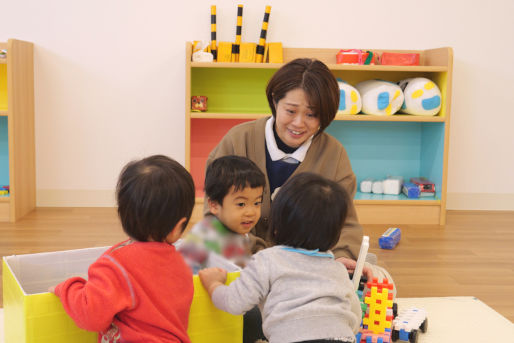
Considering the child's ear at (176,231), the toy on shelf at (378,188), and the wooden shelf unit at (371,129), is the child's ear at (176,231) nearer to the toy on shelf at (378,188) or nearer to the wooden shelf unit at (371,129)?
the wooden shelf unit at (371,129)

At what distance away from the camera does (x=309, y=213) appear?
1.14 meters

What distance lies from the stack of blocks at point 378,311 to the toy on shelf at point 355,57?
184 centimetres

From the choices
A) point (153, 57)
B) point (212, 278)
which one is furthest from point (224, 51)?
point (212, 278)

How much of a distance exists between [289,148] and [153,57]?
1.77 metres

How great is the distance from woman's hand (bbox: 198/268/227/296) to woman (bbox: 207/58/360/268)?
0.95 feet

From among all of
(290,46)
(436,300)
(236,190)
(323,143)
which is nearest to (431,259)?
(436,300)

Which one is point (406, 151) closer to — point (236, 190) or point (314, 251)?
point (236, 190)

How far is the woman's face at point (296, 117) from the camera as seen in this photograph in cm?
153

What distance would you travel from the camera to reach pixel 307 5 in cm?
326

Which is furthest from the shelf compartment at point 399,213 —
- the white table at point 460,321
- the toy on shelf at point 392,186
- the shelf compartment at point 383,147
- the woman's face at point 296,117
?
the woman's face at point 296,117

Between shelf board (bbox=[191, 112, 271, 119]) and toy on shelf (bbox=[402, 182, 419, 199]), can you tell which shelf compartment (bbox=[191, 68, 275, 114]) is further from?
toy on shelf (bbox=[402, 182, 419, 199])

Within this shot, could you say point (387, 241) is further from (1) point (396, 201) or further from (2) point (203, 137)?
(2) point (203, 137)

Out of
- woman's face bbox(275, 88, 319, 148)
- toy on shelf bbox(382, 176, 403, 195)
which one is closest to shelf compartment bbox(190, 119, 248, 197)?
toy on shelf bbox(382, 176, 403, 195)

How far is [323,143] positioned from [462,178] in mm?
2027
